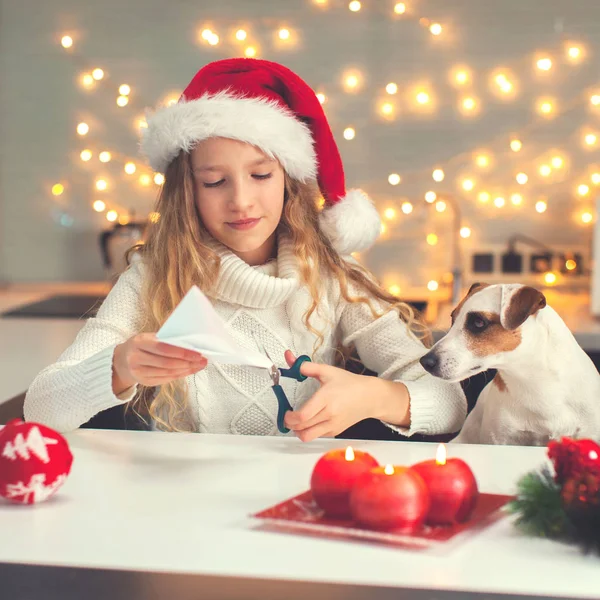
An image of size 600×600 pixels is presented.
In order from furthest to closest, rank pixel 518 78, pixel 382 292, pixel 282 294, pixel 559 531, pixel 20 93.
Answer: pixel 20 93, pixel 518 78, pixel 382 292, pixel 282 294, pixel 559 531

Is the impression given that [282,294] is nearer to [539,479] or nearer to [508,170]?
[539,479]

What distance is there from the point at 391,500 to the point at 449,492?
6 centimetres

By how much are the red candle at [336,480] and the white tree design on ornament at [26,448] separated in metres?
0.26

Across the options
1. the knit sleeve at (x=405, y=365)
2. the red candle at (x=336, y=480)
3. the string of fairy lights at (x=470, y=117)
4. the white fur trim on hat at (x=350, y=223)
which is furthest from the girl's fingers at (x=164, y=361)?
the string of fairy lights at (x=470, y=117)

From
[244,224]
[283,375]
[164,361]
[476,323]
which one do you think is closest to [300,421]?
[283,375]

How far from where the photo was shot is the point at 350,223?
1.47 m

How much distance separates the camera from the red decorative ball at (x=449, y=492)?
799 millimetres

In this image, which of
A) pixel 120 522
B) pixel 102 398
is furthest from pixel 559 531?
pixel 102 398

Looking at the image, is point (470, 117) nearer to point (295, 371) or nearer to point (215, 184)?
point (215, 184)

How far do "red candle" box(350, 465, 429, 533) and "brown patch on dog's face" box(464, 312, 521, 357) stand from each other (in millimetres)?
439

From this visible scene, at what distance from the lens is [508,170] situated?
10.1 feet

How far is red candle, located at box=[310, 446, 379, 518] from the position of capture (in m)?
0.82

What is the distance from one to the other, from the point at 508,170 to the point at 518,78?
30 centimetres

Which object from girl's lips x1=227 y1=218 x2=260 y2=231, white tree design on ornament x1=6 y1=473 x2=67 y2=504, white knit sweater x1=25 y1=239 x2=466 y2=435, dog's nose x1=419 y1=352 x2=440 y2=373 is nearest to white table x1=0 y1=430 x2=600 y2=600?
white tree design on ornament x1=6 y1=473 x2=67 y2=504
